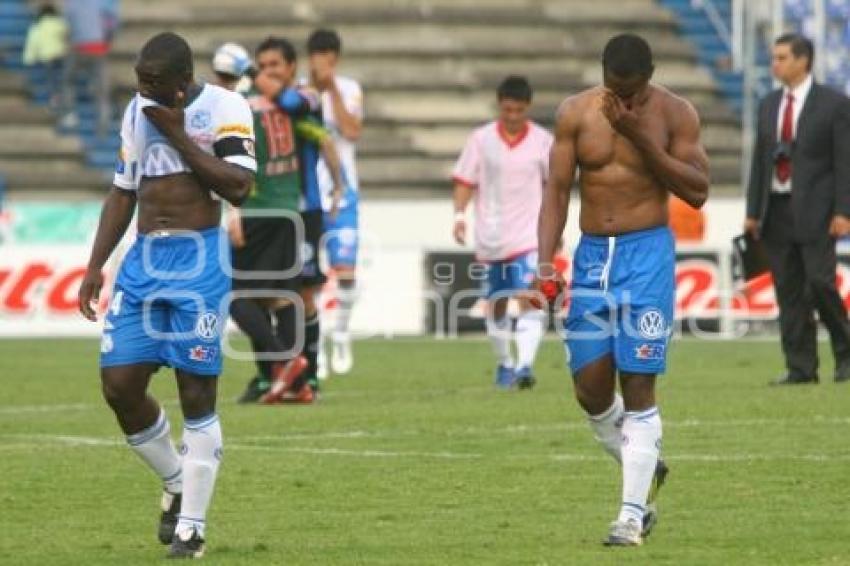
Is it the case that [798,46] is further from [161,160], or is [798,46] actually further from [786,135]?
[161,160]

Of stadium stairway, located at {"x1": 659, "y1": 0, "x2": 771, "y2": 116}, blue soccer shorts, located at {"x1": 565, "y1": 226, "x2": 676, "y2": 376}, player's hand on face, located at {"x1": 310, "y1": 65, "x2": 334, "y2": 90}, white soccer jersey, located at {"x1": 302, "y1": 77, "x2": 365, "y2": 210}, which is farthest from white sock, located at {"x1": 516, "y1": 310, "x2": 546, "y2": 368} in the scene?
stadium stairway, located at {"x1": 659, "y1": 0, "x2": 771, "y2": 116}

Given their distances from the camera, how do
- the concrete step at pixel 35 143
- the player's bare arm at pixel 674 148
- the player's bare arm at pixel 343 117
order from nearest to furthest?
the player's bare arm at pixel 674 148, the player's bare arm at pixel 343 117, the concrete step at pixel 35 143

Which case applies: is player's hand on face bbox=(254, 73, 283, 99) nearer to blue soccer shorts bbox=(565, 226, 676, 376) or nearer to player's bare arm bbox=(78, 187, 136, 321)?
player's bare arm bbox=(78, 187, 136, 321)

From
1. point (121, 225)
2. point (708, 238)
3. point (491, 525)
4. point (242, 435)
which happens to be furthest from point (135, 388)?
point (708, 238)

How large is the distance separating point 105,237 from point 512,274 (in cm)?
943

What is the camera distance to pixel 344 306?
21547 mm

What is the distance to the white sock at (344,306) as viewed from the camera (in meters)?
21.3

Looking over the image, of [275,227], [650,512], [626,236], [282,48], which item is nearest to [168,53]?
[626,236]

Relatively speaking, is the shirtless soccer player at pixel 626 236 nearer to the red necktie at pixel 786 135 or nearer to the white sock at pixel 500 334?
the red necktie at pixel 786 135

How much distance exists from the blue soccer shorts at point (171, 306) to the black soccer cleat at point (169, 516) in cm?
59

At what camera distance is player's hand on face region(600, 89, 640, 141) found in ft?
34.4

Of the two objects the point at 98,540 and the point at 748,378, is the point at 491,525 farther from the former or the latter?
the point at 748,378

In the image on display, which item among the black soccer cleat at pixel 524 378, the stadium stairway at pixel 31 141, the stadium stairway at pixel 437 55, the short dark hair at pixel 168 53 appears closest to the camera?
the short dark hair at pixel 168 53

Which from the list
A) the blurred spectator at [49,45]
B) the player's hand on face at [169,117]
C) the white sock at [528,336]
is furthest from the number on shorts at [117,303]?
the blurred spectator at [49,45]
